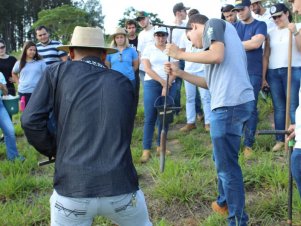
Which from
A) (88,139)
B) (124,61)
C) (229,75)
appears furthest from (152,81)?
(88,139)

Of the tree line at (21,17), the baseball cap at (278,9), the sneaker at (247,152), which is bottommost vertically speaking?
the sneaker at (247,152)

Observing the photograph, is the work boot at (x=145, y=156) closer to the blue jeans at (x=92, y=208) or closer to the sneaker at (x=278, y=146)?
the sneaker at (x=278, y=146)

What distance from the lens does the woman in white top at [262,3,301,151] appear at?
186 inches

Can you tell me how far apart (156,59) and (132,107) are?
327cm

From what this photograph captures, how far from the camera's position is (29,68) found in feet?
20.2

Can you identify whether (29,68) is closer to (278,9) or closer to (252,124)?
(252,124)

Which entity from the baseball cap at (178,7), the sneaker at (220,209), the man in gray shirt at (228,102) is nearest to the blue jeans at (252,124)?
the sneaker at (220,209)

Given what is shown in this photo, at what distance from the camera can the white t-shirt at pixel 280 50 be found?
4.75 metres

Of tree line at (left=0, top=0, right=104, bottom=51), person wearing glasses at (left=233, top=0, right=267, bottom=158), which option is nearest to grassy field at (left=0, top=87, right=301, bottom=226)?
person wearing glasses at (left=233, top=0, right=267, bottom=158)

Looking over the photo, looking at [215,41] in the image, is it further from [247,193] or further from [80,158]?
[247,193]

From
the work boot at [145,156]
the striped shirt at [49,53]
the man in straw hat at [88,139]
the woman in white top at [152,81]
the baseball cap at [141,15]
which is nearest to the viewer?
the man in straw hat at [88,139]

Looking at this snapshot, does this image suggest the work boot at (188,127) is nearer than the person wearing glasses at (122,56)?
No

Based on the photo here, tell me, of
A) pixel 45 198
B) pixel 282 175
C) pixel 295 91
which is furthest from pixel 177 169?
pixel 295 91

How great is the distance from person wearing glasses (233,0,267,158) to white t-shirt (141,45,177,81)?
40.8 inches
